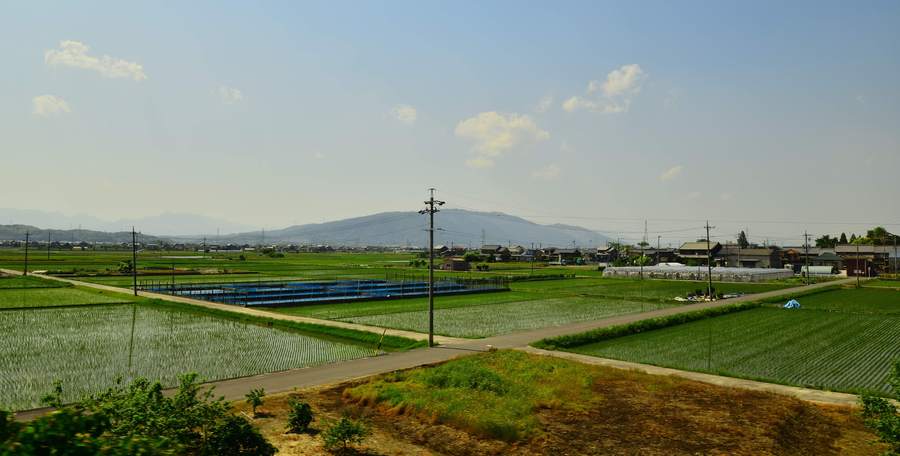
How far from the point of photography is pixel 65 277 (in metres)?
87.2

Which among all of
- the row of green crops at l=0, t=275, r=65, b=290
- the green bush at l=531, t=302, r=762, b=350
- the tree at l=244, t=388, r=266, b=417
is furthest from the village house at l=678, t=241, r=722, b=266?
the tree at l=244, t=388, r=266, b=417

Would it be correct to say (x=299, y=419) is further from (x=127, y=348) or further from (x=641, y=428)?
(x=127, y=348)

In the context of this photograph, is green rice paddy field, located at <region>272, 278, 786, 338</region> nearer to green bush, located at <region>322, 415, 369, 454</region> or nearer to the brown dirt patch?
the brown dirt patch

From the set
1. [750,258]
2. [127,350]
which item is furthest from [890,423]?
[750,258]

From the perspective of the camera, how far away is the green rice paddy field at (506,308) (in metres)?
Result: 44.7

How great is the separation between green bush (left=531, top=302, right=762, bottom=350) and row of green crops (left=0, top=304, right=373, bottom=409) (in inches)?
478

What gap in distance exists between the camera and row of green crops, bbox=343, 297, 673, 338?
42.8 metres

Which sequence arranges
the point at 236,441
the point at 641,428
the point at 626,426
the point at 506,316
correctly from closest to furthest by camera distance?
the point at 236,441, the point at 641,428, the point at 626,426, the point at 506,316

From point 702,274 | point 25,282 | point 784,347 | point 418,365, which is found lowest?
point 784,347

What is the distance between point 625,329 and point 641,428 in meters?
23.6

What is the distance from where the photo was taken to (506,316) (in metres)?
50.8

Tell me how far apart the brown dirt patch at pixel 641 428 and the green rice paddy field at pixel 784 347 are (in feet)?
20.1

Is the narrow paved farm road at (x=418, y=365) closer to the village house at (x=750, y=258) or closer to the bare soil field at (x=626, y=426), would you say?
the bare soil field at (x=626, y=426)

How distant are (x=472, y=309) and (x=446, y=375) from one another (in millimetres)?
32103
